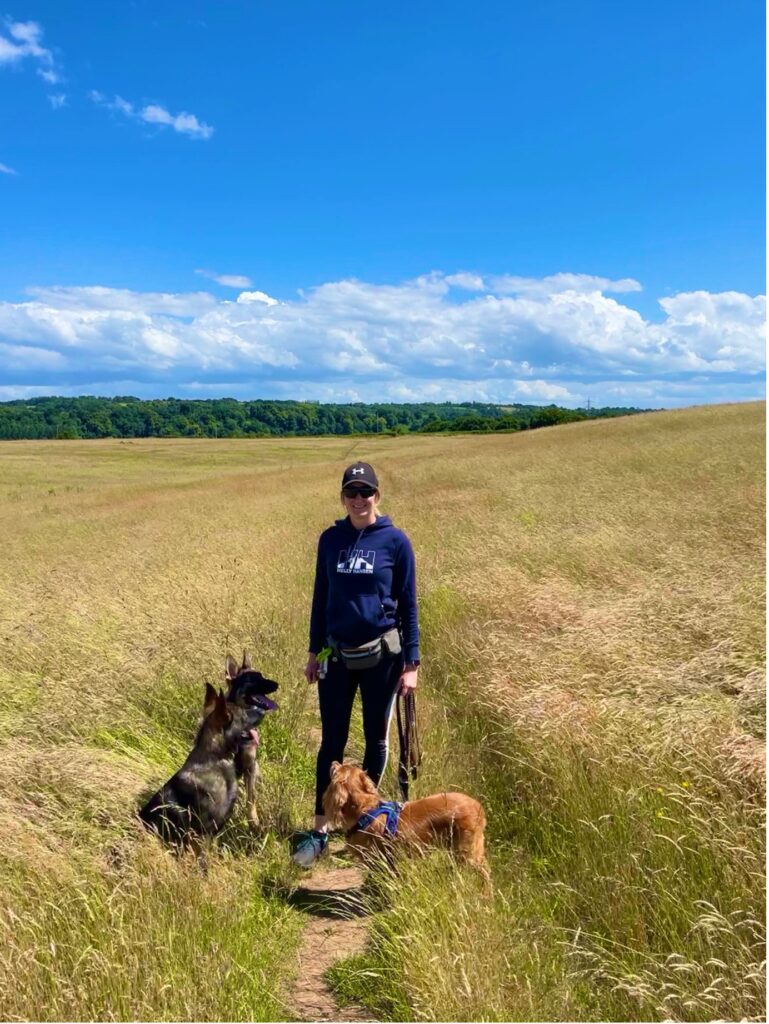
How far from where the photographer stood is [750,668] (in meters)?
4.35

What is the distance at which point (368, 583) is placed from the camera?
3963mm

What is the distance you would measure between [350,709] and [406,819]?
0.85 metres

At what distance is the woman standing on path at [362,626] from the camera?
3957 mm

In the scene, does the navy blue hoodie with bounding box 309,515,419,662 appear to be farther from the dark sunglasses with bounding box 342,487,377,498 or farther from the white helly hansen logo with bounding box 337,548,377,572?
the dark sunglasses with bounding box 342,487,377,498

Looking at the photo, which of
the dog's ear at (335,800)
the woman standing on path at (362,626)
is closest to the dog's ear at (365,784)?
the dog's ear at (335,800)

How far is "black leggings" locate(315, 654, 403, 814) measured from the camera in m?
4.13

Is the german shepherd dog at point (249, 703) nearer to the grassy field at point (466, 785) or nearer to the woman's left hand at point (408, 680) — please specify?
Result: the grassy field at point (466, 785)

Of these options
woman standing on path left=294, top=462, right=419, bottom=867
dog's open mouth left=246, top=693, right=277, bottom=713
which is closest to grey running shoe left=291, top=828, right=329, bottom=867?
woman standing on path left=294, top=462, right=419, bottom=867

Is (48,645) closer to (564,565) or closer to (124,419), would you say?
(564,565)

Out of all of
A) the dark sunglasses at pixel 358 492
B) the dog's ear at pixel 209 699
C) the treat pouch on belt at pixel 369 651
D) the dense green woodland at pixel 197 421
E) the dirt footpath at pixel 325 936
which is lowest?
the dirt footpath at pixel 325 936

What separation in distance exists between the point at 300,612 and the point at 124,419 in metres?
131

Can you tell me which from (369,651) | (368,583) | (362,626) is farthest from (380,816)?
(368,583)

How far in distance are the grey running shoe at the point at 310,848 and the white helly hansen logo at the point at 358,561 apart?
1648 millimetres

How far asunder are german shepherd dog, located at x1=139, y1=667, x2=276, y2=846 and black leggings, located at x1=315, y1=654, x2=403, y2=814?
407mm
